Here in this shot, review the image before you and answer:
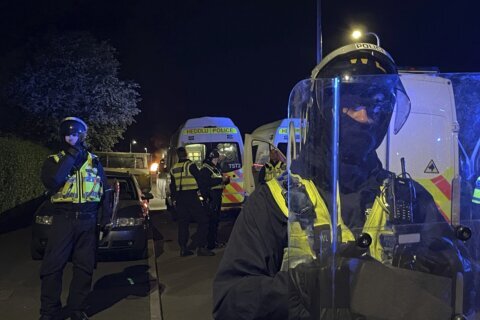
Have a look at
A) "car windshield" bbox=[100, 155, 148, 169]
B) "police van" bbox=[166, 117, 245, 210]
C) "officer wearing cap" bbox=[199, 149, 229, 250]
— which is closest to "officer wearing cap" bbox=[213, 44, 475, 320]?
"officer wearing cap" bbox=[199, 149, 229, 250]

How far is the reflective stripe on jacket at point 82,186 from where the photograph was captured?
475 cm

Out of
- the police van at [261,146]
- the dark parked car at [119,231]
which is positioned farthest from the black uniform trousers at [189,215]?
the police van at [261,146]

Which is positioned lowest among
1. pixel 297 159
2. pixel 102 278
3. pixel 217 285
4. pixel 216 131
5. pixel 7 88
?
pixel 102 278

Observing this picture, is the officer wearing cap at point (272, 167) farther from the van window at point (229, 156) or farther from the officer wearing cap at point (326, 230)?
the officer wearing cap at point (326, 230)

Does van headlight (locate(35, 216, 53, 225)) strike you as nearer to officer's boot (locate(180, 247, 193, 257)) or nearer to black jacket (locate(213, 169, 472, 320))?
officer's boot (locate(180, 247, 193, 257))

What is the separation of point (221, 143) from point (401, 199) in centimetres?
1334

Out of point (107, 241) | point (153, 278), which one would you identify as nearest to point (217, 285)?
point (153, 278)

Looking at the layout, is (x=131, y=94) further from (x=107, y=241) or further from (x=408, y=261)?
(x=408, y=261)

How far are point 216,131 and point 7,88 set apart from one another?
7083 millimetres

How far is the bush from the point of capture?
11.7 m

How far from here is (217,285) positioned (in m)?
1.56

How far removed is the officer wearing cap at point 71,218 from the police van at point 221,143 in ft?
31.0

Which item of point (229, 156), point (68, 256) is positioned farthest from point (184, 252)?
point (229, 156)

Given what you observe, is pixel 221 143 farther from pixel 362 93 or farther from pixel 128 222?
pixel 362 93
